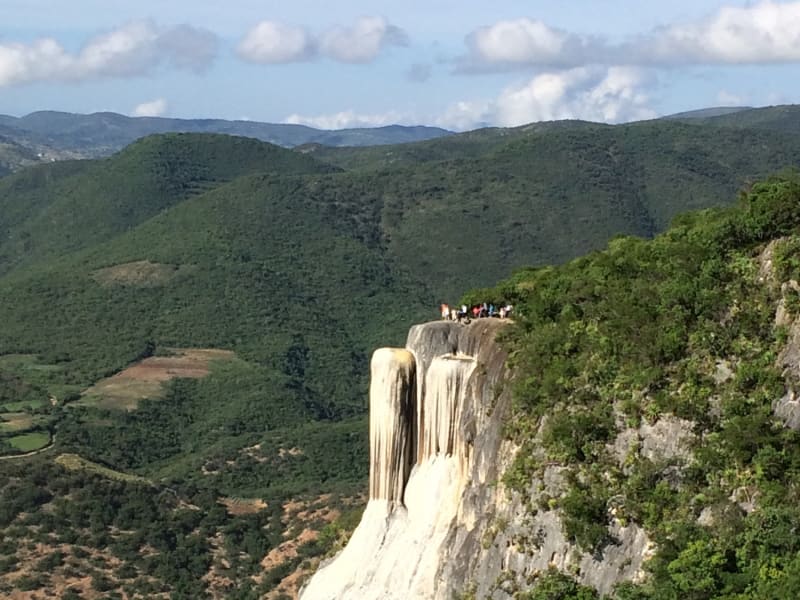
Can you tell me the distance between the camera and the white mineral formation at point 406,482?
2422 centimetres

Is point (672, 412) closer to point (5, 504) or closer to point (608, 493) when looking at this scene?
point (608, 493)

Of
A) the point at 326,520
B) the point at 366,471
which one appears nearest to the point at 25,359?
the point at 366,471

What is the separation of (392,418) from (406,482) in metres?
1.44

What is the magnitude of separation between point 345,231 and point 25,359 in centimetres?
6177

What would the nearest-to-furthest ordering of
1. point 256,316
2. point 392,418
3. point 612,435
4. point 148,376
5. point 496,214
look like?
point 612,435, point 392,418, point 148,376, point 256,316, point 496,214

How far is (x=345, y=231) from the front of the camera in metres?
176

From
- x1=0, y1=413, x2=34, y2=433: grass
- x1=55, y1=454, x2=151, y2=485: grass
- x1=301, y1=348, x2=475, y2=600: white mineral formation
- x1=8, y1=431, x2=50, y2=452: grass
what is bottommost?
x1=8, y1=431, x2=50, y2=452: grass

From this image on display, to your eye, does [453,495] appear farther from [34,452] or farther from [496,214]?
[496,214]

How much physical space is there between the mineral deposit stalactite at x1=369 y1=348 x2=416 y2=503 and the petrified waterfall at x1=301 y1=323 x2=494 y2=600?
2 cm

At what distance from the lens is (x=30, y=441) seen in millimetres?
90688

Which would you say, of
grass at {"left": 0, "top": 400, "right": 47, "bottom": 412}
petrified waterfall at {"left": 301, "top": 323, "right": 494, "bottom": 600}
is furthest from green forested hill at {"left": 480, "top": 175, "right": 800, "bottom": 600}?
grass at {"left": 0, "top": 400, "right": 47, "bottom": 412}

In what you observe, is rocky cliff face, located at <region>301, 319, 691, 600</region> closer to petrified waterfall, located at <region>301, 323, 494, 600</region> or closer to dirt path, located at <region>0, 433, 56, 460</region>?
petrified waterfall, located at <region>301, 323, 494, 600</region>

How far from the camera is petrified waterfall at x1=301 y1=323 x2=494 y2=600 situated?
2419cm

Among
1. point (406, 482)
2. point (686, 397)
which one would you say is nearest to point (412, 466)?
point (406, 482)
